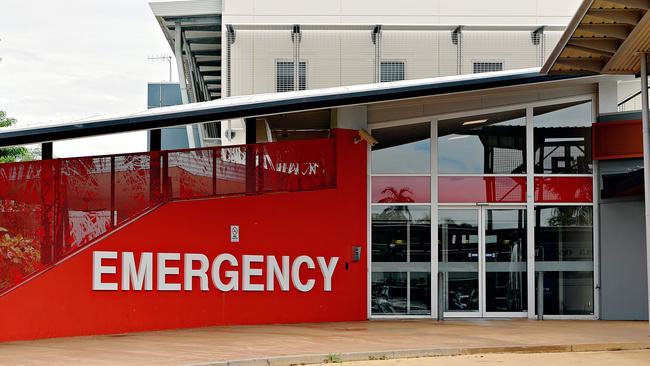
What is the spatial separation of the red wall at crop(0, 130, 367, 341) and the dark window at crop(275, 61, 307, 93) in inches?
288

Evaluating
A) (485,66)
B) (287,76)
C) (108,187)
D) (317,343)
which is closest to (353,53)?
(287,76)

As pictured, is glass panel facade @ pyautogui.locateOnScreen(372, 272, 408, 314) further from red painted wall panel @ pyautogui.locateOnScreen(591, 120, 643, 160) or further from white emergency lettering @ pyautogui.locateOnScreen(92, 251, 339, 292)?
red painted wall panel @ pyautogui.locateOnScreen(591, 120, 643, 160)

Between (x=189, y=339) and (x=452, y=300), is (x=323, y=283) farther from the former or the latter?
(x=189, y=339)

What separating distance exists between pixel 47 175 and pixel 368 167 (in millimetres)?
7241

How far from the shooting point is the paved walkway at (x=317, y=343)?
13305mm

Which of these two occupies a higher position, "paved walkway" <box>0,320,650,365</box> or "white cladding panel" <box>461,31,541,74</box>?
"white cladding panel" <box>461,31,541,74</box>

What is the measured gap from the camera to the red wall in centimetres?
1595

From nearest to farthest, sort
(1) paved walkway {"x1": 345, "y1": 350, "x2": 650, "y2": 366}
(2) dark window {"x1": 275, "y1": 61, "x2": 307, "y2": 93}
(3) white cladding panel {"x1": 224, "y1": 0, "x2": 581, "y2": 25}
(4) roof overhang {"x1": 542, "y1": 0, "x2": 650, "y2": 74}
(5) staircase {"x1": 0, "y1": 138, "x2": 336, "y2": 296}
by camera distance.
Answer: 1. (1) paved walkway {"x1": 345, "y1": 350, "x2": 650, "y2": 366}
2. (4) roof overhang {"x1": 542, "y1": 0, "x2": 650, "y2": 74}
3. (5) staircase {"x1": 0, "y1": 138, "x2": 336, "y2": 296}
4. (2) dark window {"x1": 275, "y1": 61, "x2": 307, "y2": 93}
5. (3) white cladding panel {"x1": 224, "y1": 0, "x2": 581, "y2": 25}

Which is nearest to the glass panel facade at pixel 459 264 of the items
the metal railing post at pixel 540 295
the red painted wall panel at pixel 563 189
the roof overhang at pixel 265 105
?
the metal railing post at pixel 540 295

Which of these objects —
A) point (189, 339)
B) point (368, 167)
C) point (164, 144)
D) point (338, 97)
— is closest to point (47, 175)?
point (189, 339)

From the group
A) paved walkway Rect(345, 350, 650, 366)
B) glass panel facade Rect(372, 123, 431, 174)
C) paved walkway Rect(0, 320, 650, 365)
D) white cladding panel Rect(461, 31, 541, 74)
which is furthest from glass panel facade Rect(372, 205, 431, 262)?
white cladding panel Rect(461, 31, 541, 74)

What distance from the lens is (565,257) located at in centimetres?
2148

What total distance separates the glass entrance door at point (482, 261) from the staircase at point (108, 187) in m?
3.15

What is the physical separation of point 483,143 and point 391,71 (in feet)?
23.7
